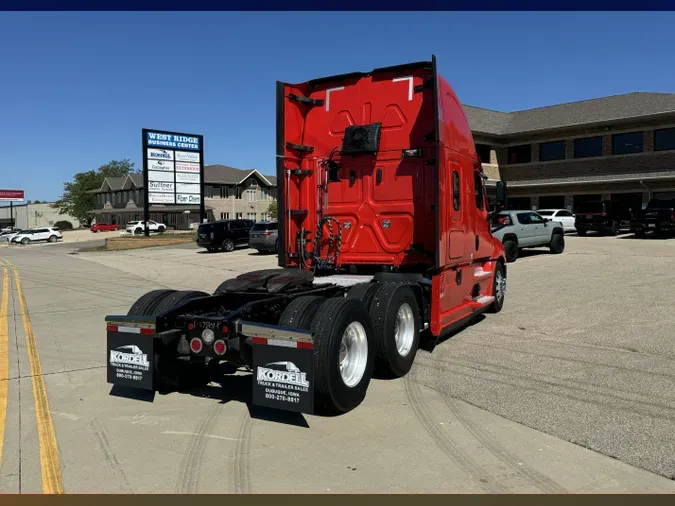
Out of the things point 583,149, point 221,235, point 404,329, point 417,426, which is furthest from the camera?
point 583,149

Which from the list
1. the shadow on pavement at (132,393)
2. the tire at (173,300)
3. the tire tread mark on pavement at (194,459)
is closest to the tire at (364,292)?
the tire at (173,300)

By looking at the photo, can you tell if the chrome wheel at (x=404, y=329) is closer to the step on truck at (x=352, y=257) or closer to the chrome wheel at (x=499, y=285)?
the step on truck at (x=352, y=257)

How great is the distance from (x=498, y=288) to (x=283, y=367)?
21.2ft

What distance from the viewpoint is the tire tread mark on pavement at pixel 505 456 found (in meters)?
3.76

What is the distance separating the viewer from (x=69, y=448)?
4465mm

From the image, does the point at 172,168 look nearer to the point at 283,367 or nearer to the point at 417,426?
the point at 283,367

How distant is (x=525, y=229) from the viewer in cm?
1936

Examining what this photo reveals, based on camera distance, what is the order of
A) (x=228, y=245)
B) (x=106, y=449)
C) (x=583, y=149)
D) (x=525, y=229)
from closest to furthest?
(x=106, y=449) < (x=525, y=229) < (x=228, y=245) < (x=583, y=149)

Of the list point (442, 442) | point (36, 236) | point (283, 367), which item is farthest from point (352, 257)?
point (36, 236)

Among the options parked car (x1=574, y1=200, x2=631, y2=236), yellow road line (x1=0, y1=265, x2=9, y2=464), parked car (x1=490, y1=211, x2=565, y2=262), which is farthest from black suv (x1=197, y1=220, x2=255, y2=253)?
parked car (x1=574, y1=200, x2=631, y2=236)

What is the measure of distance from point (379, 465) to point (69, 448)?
243 centimetres

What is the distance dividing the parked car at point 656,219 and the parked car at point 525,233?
699 cm

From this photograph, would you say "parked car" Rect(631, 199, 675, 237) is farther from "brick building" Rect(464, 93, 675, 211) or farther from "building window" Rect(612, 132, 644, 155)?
"building window" Rect(612, 132, 644, 155)

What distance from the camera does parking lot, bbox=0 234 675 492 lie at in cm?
390
